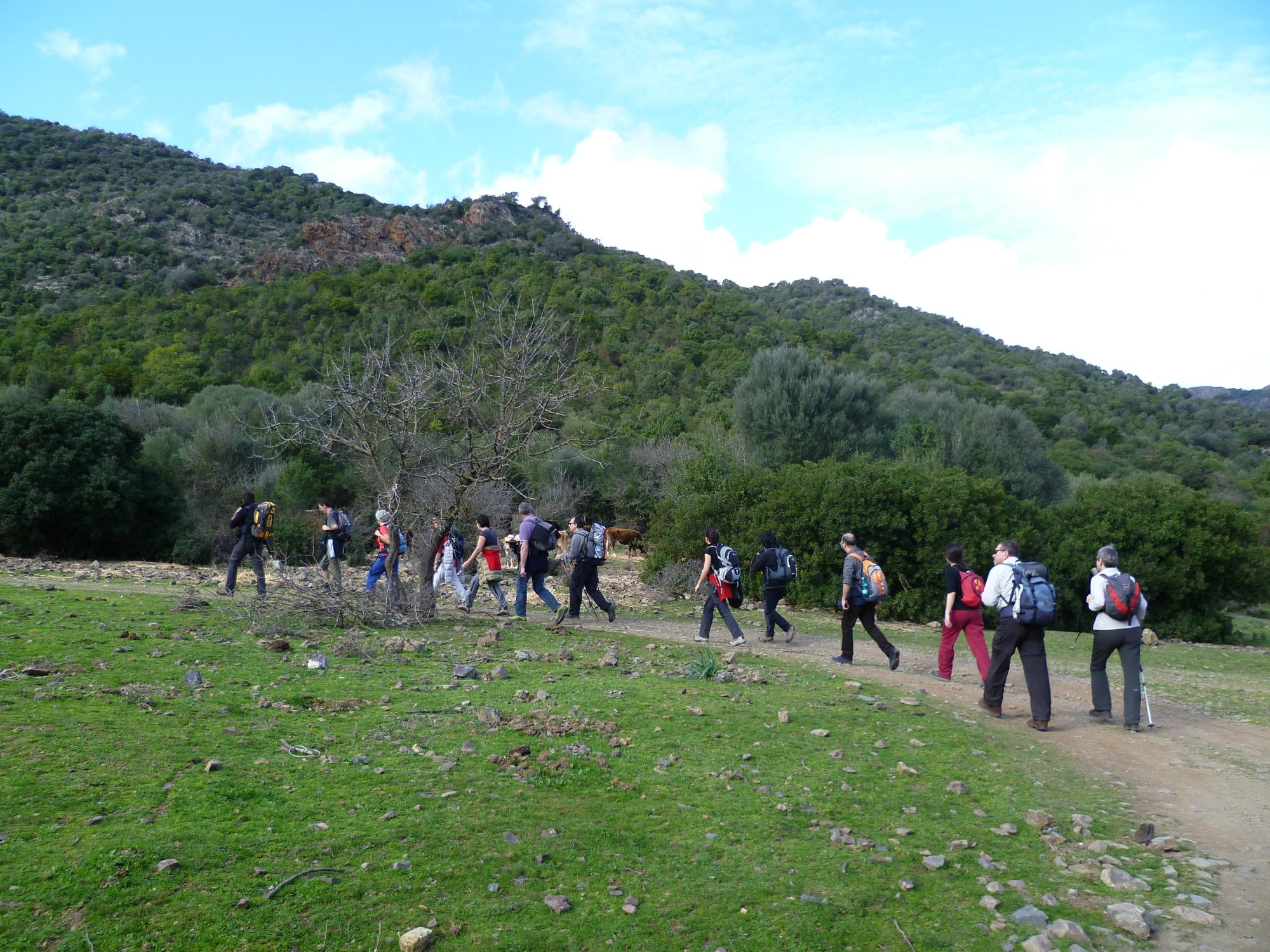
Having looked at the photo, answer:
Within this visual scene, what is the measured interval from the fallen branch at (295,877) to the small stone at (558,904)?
0.96m

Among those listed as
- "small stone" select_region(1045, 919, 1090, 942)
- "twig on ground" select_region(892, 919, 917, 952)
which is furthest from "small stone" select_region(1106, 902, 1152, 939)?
"twig on ground" select_region(892, 919, 917, 952)

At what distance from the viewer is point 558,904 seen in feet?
12.6

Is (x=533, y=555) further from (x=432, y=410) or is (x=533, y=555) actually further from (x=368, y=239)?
(x=368, y=239)

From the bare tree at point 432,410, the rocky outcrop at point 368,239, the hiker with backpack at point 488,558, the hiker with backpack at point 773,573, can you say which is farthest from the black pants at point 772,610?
the rocky outcrop at point 368,239

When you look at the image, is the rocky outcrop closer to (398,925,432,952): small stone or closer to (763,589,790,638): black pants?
(763,589,790,638): black pants

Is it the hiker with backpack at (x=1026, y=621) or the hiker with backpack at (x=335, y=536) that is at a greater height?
the hiker with backpack at (x=335, y=536)

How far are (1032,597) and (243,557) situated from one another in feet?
38.1

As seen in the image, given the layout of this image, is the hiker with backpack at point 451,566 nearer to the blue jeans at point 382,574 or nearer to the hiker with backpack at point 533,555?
the blue jeans at point 382,574

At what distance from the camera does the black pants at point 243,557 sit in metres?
13.4

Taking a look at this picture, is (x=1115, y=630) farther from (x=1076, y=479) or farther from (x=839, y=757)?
(x=1076, y=479)

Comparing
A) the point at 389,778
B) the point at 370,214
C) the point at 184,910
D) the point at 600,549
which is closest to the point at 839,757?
the point at 389,778

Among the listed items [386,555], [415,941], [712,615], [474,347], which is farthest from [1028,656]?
[386,555]

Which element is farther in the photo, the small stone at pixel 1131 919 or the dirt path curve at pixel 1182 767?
the dirt path curve at pixel 1182 767

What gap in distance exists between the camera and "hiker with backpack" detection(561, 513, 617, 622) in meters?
12.9
